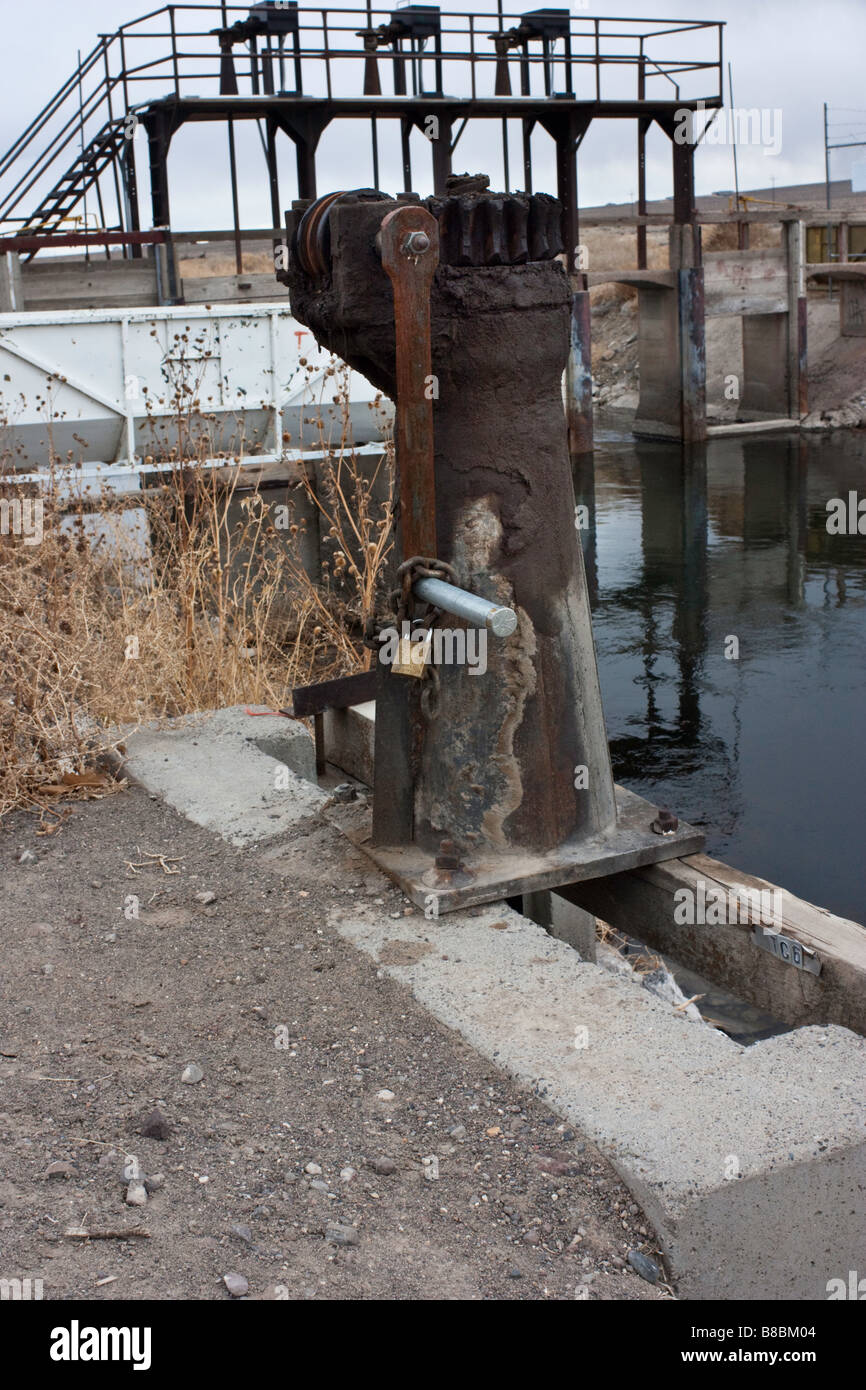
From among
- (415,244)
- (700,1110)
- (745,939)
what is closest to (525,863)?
(745,939)

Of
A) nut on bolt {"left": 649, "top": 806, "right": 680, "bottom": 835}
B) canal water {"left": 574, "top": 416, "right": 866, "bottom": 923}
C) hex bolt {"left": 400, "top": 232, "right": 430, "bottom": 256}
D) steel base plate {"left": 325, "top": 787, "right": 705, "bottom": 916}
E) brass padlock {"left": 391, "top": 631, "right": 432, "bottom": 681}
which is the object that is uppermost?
hex bolt {"left": 400, "top": 232, "right": 430, "bottom": 256}

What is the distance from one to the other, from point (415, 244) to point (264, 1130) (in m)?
2.07

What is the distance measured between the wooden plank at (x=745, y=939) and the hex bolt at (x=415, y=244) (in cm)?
182

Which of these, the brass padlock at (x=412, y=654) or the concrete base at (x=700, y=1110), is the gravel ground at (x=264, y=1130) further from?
the brass padlock at (x=412, y=654)

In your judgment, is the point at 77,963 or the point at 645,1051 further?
the point at 77,963

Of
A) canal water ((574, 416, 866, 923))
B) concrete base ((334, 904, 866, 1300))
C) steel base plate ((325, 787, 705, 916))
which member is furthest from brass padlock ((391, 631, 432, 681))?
canal water ((574, 416, 866, 923))

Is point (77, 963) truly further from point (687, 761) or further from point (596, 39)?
point (596, 39)

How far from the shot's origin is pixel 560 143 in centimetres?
1844

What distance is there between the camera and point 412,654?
359 cm

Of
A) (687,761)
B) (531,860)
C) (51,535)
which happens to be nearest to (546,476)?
(531,860)

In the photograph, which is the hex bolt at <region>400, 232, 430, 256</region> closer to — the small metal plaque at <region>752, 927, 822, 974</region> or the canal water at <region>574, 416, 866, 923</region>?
the small metal plaque at <region>752, 927, 822, 974</region>

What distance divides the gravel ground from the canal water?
3582 millimetres

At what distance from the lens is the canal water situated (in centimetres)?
719
